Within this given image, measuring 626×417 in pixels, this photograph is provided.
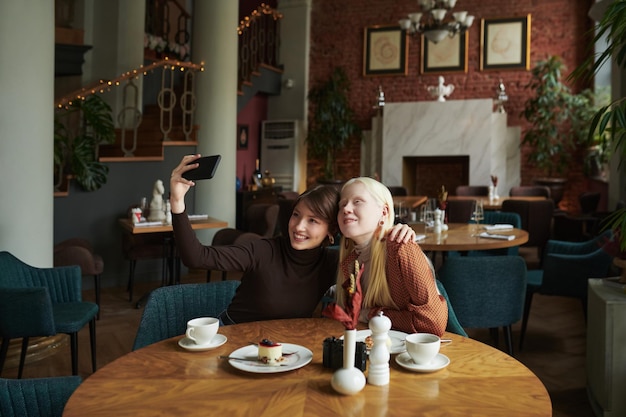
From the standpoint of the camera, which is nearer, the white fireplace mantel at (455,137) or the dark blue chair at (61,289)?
the dark blue chair at (61,289)

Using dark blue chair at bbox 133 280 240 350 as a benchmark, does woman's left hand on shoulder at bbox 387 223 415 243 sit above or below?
above

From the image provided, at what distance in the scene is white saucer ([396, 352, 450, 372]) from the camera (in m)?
1.73

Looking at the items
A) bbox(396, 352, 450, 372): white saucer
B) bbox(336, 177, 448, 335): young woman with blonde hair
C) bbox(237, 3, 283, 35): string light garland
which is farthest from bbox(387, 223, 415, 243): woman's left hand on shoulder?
bbox(237, 3, 283, 35): string light garland

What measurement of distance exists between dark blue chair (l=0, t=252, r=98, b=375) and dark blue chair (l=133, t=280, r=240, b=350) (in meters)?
1.22

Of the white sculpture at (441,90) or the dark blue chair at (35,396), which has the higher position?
the white sculpture at (441,90)

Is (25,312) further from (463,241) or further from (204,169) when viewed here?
(463,241)

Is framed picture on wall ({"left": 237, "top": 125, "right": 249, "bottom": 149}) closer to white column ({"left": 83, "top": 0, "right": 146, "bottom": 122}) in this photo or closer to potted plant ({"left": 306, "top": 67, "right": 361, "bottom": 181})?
potted plant ({"left": 306, "top": 67, "right": 361, "bottom": 181})

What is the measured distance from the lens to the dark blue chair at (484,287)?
3691 millimetres

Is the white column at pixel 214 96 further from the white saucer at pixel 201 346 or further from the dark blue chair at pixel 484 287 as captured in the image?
the white saucer at pixel 201 346

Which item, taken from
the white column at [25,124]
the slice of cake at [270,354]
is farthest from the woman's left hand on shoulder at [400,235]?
the white column at [25,124]

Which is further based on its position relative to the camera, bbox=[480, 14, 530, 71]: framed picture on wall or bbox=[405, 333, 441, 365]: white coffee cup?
bbox=[480, 14, 530, 71]: framed picture on wall

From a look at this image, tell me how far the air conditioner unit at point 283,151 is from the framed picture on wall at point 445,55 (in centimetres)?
256

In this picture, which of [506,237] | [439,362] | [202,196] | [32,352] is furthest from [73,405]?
[202,196]

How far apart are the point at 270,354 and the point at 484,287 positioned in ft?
7.24
